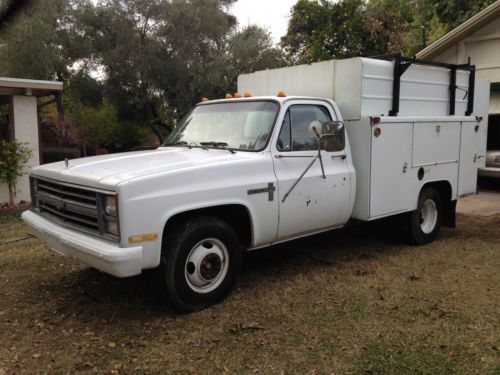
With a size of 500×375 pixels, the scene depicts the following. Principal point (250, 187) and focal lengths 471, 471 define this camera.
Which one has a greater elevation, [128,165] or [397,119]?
[397,119]

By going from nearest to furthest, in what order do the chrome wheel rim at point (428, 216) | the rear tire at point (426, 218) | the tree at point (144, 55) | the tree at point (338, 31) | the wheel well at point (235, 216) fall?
the wheel well at point (235, 216) < the rear tire at point (426, 218) < the chrome wheel rim at point (428, 216) < the tree at point (144, 55) < the tree at point (338, 31)

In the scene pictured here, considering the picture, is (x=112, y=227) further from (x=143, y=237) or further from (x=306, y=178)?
(x=306, y=178)

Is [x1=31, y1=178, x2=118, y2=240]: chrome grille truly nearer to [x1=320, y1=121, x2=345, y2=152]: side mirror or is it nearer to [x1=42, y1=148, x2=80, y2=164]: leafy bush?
[x1=320, y1=121, x2=345, y2=152]: side mirror

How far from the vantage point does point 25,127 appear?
10.1 m

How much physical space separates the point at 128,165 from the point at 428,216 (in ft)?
14.6

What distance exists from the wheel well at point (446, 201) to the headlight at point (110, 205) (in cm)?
443

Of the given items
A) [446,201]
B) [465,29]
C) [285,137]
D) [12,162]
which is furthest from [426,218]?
[465,29]

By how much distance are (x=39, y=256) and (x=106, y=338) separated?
2.65m

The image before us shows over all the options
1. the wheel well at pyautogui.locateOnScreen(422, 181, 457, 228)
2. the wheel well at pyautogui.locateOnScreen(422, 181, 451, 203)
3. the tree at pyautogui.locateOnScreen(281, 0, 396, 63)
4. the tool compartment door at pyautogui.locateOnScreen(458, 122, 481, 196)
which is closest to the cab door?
the wheel well at pyautogui.locateOnScreen(422, 181, 457, 228)

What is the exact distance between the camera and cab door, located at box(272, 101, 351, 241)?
4.73 m

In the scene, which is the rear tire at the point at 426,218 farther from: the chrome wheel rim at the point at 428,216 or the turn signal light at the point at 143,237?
the turn signal light at the point at 143,237

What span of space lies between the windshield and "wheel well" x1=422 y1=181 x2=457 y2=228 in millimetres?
2841

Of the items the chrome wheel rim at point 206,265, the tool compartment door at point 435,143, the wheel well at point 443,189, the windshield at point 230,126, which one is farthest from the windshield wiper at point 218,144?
the wheel well at point 443,189

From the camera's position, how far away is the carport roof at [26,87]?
30.6 ft
